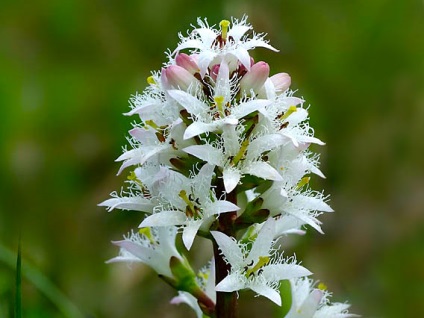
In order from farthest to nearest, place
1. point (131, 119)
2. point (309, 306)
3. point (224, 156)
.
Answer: point (131, 119) → point (309, 306) → point (224, 156)

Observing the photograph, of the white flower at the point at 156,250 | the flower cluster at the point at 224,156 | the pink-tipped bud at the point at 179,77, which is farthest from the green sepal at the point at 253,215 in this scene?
the pink-tipped bud at the point at 179,77

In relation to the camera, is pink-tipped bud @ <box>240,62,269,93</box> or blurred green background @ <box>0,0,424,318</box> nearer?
pink-tipped bud @ <box>240,62,269,93</box>

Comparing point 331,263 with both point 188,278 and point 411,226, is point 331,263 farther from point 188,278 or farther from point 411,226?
point 188,278

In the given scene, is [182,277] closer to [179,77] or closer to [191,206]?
[191,206]

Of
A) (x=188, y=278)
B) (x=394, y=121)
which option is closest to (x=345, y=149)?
(x=394, y=121)

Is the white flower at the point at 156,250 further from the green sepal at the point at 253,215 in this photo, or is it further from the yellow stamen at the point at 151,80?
the yellow stamen at the point at 151,80

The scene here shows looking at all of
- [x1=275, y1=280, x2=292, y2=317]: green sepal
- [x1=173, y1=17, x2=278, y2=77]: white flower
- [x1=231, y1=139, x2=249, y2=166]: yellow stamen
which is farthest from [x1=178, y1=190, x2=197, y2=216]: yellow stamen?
[x1=275, y1=280, x2=292, y2=317]: green sepal

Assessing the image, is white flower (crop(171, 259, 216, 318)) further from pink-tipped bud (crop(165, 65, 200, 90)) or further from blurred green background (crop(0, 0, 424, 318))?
blurred green background (crop(0, 0, 424, 318))

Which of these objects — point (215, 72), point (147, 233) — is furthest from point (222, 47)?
point (147, 233)
